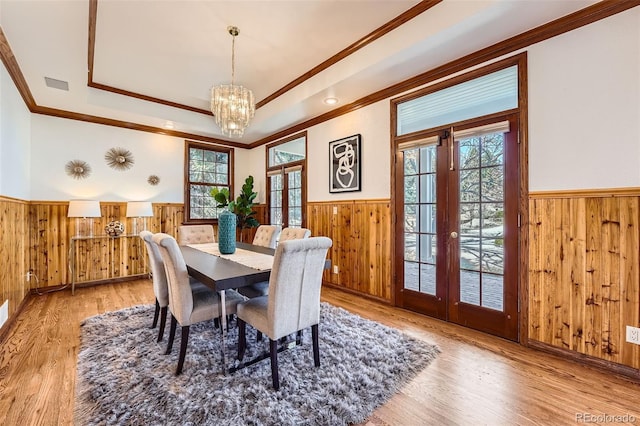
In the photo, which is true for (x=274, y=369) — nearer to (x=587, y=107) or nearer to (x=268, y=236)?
(x=268, y=236)

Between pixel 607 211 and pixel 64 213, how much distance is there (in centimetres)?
630

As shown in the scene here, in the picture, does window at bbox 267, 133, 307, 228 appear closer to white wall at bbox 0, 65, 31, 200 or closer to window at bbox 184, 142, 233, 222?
window at bbox 184, 142, 233, 222

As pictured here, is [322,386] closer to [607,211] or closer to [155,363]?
[155,363]

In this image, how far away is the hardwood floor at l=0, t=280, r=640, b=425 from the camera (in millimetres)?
1615

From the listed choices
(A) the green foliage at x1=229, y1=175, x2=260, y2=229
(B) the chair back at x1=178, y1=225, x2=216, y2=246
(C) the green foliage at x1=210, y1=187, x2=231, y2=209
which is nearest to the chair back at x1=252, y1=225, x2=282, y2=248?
(B) the chair back at x1=178, y1=225, x2=216, y2=246

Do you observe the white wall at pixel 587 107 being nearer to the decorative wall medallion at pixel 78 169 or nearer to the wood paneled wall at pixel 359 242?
the wood paneled wall at pixel 359 242

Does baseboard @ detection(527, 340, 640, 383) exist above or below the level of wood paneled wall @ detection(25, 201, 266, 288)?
below

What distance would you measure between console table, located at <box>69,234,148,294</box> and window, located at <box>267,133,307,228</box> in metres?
2.43

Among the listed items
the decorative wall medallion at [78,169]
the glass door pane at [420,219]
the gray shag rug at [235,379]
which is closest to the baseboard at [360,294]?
the glass door pane at [420,219]

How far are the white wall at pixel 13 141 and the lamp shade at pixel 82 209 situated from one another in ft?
1.60

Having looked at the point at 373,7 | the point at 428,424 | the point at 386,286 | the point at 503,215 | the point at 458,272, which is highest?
the point at 373,7

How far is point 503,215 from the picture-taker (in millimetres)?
2584

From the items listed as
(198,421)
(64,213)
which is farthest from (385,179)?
(64,213)

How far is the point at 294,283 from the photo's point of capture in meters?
1.88
